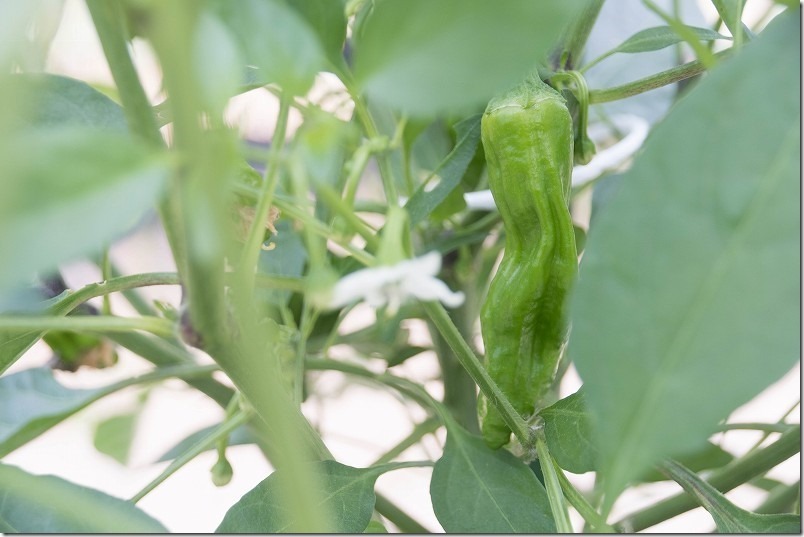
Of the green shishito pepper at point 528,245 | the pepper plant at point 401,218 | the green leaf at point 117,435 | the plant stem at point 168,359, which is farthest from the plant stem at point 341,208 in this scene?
the green leaf at point 117,435

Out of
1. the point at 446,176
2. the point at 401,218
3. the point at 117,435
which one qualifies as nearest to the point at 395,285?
the point at 401,218

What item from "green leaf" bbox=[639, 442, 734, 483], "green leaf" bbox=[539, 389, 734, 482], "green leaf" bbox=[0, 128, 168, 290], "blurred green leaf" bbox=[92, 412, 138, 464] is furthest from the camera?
"blurred green leaf" bbox=[92, 412, 138, 464]

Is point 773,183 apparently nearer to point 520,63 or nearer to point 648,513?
point 520,63

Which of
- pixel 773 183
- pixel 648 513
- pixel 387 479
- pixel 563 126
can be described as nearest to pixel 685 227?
pixel 773 183

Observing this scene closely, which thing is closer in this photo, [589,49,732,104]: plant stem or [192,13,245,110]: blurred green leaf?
[192,13,245,110]: blurred green leaf

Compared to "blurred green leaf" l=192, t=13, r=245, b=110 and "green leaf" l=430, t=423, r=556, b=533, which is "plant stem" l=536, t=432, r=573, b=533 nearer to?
"green leaf" l=430, t=423, r=556, b=533

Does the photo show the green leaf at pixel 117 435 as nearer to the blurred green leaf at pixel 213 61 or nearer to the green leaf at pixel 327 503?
the green leaf at pixel 327 503

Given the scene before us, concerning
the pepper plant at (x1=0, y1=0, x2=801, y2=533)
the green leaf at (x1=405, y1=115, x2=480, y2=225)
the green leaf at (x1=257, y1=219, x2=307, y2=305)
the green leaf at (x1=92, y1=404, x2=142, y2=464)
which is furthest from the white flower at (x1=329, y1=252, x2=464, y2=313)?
the green leaf at (x1=92, y1=404, x2=142, y2=464)
